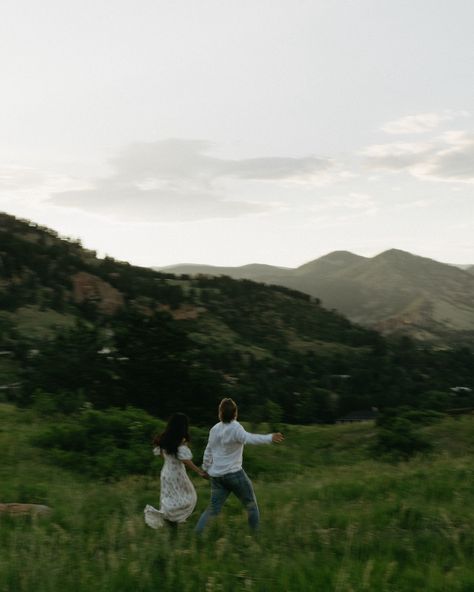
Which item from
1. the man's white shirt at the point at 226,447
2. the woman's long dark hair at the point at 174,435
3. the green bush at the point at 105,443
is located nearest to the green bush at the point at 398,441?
the green bush at the point at 105,443

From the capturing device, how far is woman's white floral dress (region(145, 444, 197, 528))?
7480 mm

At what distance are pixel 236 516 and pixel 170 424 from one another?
60.6 inches

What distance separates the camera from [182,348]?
2536 cm

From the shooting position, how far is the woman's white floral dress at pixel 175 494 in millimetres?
7480

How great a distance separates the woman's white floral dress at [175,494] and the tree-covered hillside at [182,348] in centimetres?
1267

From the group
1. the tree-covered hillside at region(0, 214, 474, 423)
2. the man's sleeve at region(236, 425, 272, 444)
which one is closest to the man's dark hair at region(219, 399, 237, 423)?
the man's sleeve at region(236, 425, 272, 444)

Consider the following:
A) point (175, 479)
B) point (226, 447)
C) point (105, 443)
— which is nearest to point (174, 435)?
point (175, 479)

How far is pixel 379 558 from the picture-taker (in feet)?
18.7

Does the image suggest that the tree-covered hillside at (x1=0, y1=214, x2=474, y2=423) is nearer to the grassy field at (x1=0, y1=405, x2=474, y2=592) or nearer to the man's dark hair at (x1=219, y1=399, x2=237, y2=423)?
the grassy field at (x1=0, y1=405, x2=474, y2=592)

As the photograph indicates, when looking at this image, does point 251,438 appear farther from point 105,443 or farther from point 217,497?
point 105,443

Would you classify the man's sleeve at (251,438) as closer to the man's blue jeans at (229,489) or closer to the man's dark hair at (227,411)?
the man's dark hair at (227,411)

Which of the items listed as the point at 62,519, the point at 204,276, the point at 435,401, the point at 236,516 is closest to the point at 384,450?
the point at 236,516

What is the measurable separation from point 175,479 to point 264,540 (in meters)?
1.54

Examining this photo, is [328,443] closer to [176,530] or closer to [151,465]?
[151,465]
